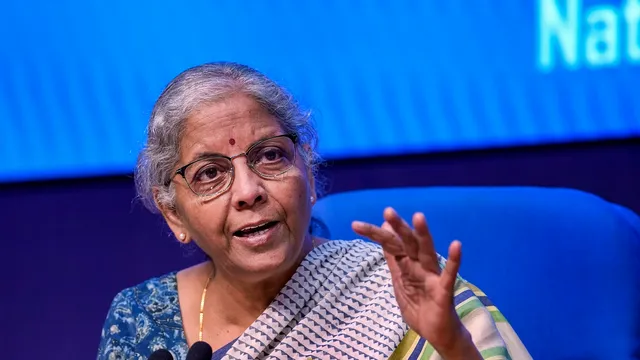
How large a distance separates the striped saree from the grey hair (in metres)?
0.22

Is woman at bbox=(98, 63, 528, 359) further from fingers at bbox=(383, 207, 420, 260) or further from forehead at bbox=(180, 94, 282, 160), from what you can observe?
fingers at bbox=(383, 207, 420, 260)

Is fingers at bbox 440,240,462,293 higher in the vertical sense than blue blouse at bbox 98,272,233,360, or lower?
higher

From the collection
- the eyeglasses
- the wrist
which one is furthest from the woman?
the wrist

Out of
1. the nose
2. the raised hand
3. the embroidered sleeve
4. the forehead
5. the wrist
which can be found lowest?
the embroidered sleeve

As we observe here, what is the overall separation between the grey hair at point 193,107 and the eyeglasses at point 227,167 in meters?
0.06

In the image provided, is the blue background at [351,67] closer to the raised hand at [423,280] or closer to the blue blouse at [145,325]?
the blue blouse at [145,325]

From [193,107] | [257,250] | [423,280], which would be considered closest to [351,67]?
[193,107]

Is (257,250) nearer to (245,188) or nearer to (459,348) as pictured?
(245,188)

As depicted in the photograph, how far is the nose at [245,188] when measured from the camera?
1.52 metres

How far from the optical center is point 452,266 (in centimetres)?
117

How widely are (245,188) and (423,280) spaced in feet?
1.43

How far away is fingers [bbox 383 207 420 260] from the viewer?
1.15m

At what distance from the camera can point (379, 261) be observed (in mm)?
1756

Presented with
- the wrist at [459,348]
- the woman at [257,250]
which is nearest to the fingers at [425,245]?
the wrist at [459,348]
